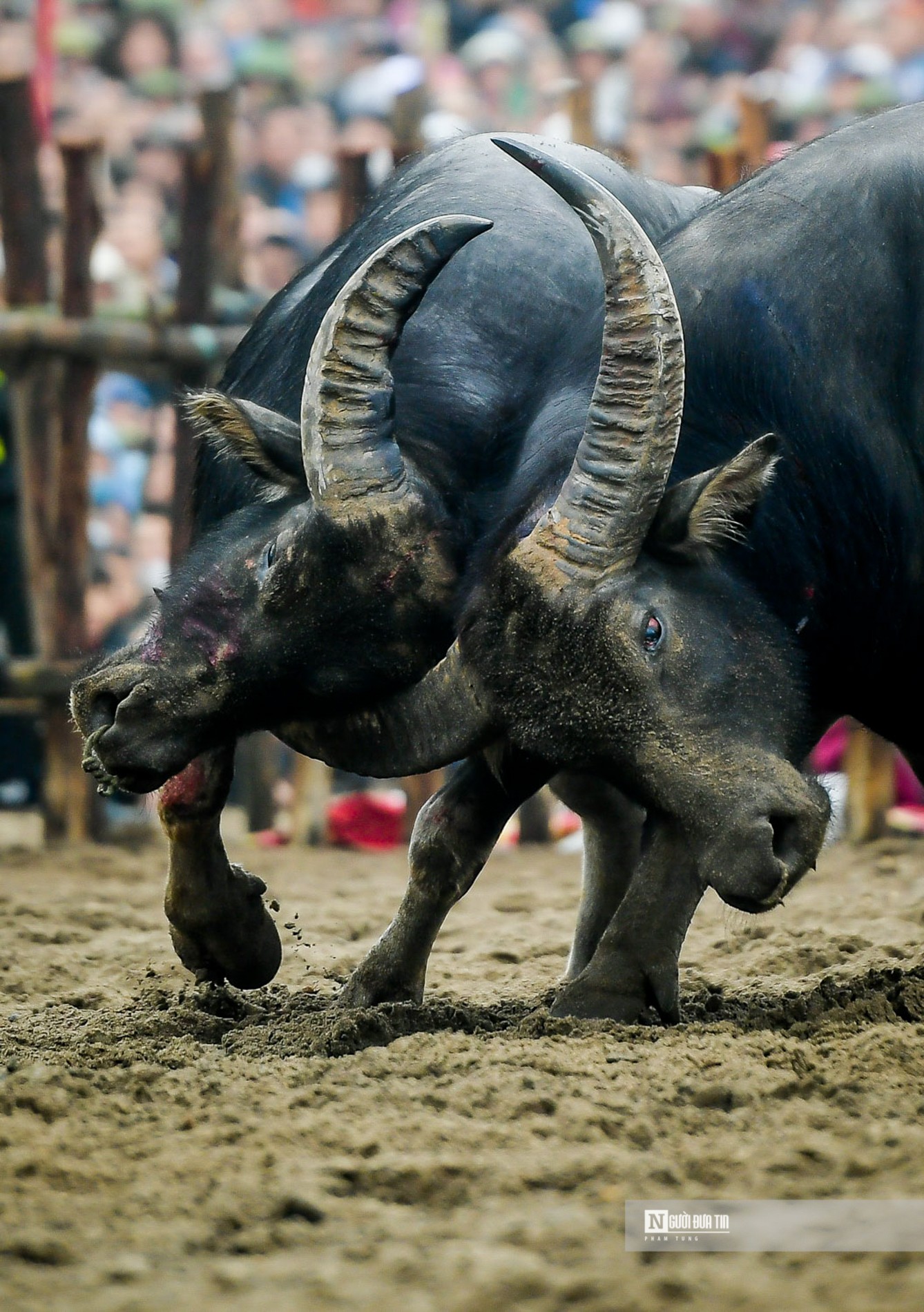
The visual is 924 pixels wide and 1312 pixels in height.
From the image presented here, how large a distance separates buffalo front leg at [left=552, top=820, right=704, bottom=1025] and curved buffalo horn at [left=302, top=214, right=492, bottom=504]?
1013 millimetres

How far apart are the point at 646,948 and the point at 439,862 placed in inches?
23.7

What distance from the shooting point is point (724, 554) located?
12.8ft

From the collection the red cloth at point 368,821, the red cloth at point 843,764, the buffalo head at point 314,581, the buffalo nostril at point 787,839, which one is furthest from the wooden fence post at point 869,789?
the buffalo nostril at point 787,839

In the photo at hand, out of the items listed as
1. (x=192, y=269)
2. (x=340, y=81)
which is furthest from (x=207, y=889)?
(x=340, y=81)

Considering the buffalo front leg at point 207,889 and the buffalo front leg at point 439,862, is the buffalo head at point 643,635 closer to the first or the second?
the buffalo front leg at point 439,862

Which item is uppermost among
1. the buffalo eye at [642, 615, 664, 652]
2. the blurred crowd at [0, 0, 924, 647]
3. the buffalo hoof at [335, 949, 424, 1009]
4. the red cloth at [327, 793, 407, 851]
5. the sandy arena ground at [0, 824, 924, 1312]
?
the blurred crowd at [0, 0, 924, 647]

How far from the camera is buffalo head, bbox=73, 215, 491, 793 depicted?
3.91 m

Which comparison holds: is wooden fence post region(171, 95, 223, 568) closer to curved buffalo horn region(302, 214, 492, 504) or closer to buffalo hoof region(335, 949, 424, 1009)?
buffalo hoof region(335, 949, 424, 1009)

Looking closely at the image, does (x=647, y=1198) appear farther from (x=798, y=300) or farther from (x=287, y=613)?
(x=798, y=300)

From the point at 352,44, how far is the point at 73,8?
183 centimetres

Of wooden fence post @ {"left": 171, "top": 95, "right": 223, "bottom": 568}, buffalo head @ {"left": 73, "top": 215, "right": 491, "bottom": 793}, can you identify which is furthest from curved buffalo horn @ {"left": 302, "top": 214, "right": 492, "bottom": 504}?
wooden fence post @ {"left": 171, "top": 95, "right": 223, "bottom": 568}

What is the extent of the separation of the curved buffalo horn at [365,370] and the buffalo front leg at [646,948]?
1.01 metres

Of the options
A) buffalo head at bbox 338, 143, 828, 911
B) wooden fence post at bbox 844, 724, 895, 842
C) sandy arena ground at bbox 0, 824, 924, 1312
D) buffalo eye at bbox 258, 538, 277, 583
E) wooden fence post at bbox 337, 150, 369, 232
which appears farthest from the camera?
wooden fence post at bbox 337, 150, 369, 232

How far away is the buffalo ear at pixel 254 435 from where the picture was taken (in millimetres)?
4051
